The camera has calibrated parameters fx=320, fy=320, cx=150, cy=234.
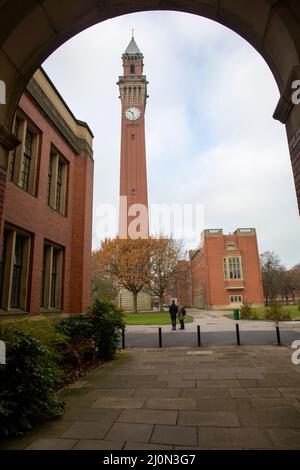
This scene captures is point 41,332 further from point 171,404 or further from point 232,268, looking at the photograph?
point 232,268

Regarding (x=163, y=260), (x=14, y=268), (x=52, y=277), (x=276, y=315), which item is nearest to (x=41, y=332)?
(x=14, y=268)

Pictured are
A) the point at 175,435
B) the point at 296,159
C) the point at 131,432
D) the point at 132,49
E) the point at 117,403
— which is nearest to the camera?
the point at 175,435

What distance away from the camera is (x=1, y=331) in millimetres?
4984

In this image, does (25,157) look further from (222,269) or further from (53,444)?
(222,269)

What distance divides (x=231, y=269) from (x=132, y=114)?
3587cm

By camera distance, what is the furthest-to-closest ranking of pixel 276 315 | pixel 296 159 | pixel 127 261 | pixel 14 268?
1. pixel 127 261
2. pixel 276 315
3. pixel 14 268
4. pixel 296 159

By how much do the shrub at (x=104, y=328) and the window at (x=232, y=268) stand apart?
49551mm

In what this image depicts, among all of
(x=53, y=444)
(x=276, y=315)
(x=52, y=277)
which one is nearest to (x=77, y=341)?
(x=52, y=277)

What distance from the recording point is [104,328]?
1001cm

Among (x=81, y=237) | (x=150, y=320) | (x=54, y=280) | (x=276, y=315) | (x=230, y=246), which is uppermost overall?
(x=230, y=246)

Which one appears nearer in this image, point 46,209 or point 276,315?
point 46,209

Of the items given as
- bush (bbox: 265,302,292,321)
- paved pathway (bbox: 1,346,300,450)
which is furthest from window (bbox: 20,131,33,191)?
bush (bbox: 265,302,292,321)

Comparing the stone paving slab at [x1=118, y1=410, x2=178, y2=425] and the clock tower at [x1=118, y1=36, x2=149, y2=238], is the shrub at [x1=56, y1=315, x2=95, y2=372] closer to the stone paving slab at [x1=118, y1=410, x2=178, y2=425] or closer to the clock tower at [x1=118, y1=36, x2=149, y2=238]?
the stone paving slab at [x1=118, y1=410, x2=178, y2=425]

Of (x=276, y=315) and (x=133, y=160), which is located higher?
(x=133, y=160)
